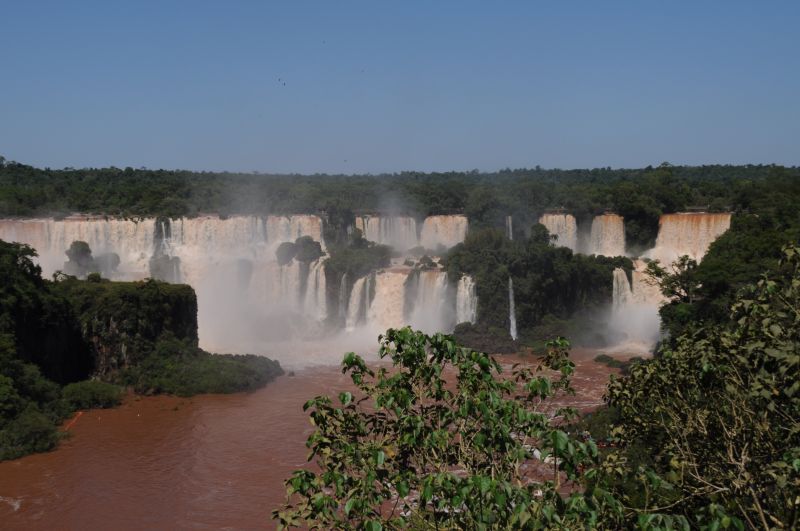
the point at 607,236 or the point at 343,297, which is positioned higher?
the point at 607,236

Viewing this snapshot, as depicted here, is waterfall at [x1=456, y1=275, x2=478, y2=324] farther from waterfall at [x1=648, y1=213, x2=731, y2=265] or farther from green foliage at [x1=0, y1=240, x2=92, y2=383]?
green foliage at [x1=0, y1=240, x2=92, y2=383]

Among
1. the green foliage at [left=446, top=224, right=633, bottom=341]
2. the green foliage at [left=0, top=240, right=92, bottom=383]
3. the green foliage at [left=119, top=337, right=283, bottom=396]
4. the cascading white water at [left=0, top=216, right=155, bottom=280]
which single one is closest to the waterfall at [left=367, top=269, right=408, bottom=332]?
the green foliage at [left=446, top=224, right=633, bottom=341]

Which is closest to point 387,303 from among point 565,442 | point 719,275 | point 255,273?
point 255,273

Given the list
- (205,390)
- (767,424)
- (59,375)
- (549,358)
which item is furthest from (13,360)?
(767,424)

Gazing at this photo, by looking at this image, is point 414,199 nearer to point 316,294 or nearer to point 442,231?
point 442,231

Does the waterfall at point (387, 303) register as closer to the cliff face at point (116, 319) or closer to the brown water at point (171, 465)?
the brown water at point (171, 465)

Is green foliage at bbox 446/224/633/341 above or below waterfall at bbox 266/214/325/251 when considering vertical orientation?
below

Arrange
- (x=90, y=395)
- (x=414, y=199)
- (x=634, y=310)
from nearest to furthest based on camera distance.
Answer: (x=90, y=395) < (x=634, y=310) < (x=414, y=199)
